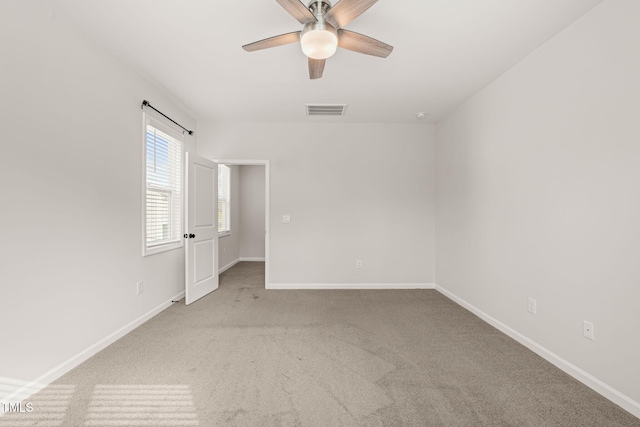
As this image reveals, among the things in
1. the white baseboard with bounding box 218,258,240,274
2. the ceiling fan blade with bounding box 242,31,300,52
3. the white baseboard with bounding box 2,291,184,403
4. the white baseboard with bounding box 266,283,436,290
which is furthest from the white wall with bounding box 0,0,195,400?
the white baseboard with bounding box 218,258,240,274

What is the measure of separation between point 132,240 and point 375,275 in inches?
129

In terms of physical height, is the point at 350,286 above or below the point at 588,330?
below

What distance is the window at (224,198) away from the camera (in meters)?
5.70

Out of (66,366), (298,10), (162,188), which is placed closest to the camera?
(298,10)

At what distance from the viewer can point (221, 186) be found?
574cm

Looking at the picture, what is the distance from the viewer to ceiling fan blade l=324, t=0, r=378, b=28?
153 centimetres

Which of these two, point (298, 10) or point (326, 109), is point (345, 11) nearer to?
point (298, 10)

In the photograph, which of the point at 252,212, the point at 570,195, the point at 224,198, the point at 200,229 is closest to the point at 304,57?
the point at 570,195

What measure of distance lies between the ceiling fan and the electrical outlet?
7.92 feet

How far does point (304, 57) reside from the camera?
96.3 inches

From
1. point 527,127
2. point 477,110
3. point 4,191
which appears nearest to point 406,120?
point 477,110

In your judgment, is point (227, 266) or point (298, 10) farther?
point (227, 266)

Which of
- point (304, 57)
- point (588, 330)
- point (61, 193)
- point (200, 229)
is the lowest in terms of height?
point (588, 330)

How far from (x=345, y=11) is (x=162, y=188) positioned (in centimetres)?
282
